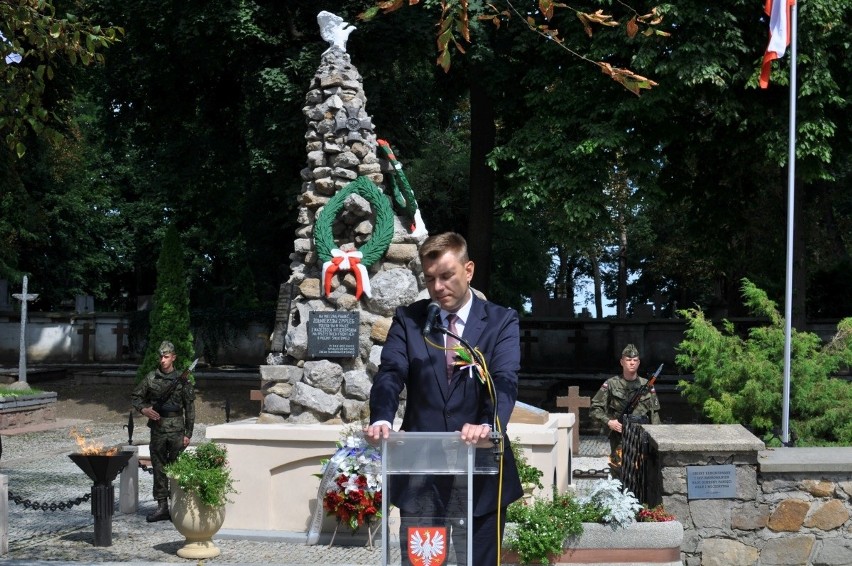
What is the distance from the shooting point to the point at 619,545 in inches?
307

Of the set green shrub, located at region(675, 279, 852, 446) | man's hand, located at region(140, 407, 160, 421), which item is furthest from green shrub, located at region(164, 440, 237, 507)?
green shrub, located at region(675, 279, 852, 446)

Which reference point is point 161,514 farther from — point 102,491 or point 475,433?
point 475,433

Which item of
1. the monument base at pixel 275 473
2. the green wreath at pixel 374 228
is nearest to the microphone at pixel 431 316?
the monument base at pixel 275 473

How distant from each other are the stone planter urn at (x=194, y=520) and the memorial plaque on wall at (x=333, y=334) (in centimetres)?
258

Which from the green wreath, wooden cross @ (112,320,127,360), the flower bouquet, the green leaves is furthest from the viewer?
wooden cross @ (112,320,127,360)

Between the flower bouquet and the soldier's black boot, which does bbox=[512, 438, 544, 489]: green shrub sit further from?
A: the soldier's black boot

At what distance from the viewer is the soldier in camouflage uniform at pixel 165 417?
11938 mm

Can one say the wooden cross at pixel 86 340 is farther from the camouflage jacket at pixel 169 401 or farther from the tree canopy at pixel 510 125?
the camouflage jacket at pixel 169 401

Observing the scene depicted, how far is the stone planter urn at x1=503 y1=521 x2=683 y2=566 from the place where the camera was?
25.6 ft

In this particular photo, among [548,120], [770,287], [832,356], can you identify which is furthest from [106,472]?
[770,287]

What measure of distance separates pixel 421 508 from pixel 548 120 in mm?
17302

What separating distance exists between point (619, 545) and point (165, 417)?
5.91 metres

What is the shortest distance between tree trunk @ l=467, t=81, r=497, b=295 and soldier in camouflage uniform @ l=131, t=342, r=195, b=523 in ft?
43.1

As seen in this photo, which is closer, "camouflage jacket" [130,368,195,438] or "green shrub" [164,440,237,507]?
"green shrub" [164,440,237,507]
